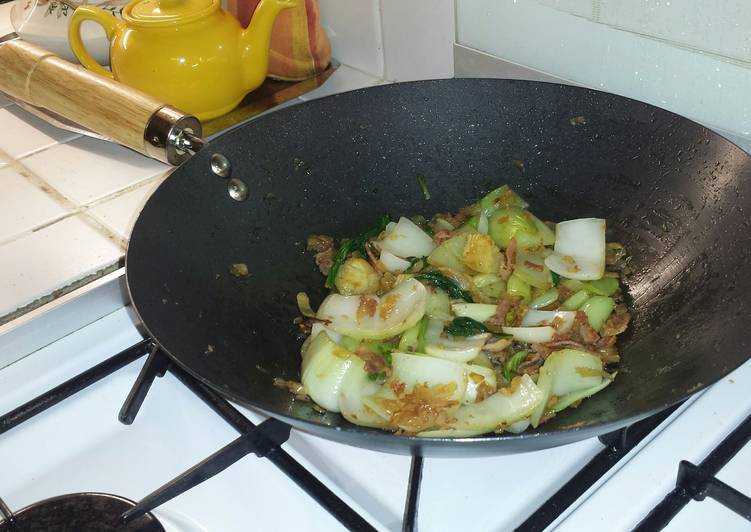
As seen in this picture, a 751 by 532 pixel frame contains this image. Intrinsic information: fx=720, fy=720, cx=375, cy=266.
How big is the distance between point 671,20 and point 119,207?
67cm

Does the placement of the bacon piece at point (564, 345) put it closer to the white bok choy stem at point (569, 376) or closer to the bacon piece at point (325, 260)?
the white bok choy stem at point (569, 376)

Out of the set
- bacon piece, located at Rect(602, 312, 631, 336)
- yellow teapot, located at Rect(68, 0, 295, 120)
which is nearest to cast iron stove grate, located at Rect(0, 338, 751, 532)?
bacon piece, located at Rect(602, 312, 631, 336)

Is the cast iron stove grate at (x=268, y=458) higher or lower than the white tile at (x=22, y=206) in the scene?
lower

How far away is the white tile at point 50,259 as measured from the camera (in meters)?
0.78

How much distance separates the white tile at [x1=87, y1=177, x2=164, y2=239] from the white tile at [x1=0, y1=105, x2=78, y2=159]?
0.67ft

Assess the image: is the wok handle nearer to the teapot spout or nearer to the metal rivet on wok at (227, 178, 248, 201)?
the metal rivet on wok at (227, 178, 248, 201)

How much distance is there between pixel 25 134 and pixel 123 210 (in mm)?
298

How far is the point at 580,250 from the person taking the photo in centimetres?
74

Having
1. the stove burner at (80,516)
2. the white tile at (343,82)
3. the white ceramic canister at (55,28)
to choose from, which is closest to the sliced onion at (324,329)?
the stove burner at (80,516)

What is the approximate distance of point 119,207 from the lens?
0.90 metres

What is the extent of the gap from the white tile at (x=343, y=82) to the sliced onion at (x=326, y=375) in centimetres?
56

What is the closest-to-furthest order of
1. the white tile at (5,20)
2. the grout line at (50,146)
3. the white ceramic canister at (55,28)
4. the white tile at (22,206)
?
1. the white tile at (22,206)
2. the grout line at (50,146)
3. the white ceramic canister at (55,28)
4. the white tile at (5,20)

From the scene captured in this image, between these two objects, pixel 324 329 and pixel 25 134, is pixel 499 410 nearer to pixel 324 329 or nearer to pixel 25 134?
pixel 324 329

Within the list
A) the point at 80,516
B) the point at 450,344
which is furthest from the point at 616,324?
the point at 80,516
